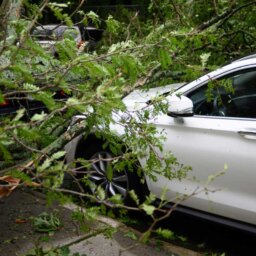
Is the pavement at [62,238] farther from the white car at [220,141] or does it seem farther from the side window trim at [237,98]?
the side window trim at [237,98]

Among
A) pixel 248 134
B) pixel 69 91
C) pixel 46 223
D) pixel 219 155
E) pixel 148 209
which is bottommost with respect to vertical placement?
pixel 46 223

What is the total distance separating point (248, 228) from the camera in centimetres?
369

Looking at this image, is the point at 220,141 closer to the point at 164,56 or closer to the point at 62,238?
the point at 164,56

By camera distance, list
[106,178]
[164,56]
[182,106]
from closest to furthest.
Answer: [164,56] → [182,106] → [106,178]

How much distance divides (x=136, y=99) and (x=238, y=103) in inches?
43.0

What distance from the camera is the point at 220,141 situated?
3.72m

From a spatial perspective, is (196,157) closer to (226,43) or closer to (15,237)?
(15,237)

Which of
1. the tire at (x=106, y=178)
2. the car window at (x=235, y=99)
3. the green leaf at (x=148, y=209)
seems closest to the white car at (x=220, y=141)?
the car window at (x=235, y=99)

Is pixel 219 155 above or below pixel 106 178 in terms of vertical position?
above

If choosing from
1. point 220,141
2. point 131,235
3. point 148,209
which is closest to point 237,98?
point 220,141

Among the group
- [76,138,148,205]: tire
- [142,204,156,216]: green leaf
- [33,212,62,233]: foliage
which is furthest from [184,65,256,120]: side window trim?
[142,204,156,216]: green leaf

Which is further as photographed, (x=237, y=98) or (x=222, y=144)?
(x=237, y=98)

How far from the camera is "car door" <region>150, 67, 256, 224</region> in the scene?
11.8ft

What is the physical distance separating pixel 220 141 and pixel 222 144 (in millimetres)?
30
